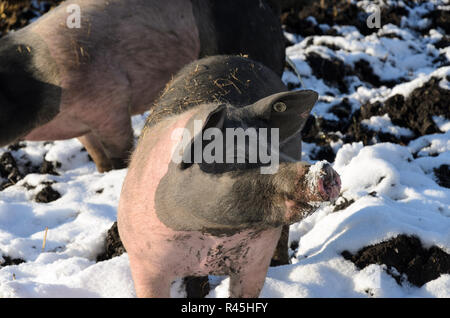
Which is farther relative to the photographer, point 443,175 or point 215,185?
point 443,175

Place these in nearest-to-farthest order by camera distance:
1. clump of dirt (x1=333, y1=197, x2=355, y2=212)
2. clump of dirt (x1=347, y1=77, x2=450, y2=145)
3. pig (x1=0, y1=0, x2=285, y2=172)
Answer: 1. clump of dirt (x1=333, y1=197, x2=355, y2=212)
2. pig (x1=0, y1=0, x2=285, y2=172)
3. clump of dirt (x1=347, y1=77, x2=450, y2=145)

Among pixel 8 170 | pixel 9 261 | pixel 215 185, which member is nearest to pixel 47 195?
pixel 8 170

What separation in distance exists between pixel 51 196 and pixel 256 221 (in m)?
2.24

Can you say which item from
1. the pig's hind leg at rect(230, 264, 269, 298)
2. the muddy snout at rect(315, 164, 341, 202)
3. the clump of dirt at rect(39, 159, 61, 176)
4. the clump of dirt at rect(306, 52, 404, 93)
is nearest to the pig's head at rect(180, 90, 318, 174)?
the muddy snout at rect(315, 164, 341, 202)

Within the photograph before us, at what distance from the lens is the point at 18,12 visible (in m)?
5.10

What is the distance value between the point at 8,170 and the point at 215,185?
269cm

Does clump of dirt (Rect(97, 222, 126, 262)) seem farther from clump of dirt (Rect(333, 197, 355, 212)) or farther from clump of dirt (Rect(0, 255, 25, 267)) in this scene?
clump of dirt (Rect(333, 197, 355, 212))

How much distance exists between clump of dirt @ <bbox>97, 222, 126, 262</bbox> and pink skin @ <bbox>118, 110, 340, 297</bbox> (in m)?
0.71

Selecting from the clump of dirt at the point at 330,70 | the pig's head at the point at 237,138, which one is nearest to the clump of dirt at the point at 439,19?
the clump of dirt at the point at 330,70

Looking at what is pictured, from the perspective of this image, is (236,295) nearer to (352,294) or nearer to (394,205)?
(352,294)

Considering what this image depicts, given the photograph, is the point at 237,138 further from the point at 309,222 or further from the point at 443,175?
the point at 443,175

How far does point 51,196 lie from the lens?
3105 millimetres

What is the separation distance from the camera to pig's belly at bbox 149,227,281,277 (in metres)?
1.48
